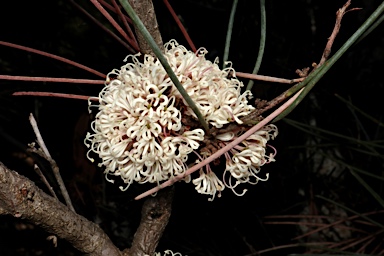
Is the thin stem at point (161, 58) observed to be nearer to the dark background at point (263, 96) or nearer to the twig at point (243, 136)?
the twig at point (243, 136)

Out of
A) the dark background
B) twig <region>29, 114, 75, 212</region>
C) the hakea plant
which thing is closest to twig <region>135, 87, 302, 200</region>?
the hakea plant

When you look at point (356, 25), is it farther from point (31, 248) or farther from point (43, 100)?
point (31, 248)

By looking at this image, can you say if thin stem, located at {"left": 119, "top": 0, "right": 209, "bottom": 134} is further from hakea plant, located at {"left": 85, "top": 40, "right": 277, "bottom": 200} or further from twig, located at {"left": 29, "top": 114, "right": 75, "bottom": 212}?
twig, located at {"left": 29, "top": 114, "right": 75, "bottom": 212}

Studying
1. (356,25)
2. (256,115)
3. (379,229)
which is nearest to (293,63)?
(356,25)

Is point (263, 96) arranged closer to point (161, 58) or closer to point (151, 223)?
point (151, 223)

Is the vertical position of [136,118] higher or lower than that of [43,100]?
higher
